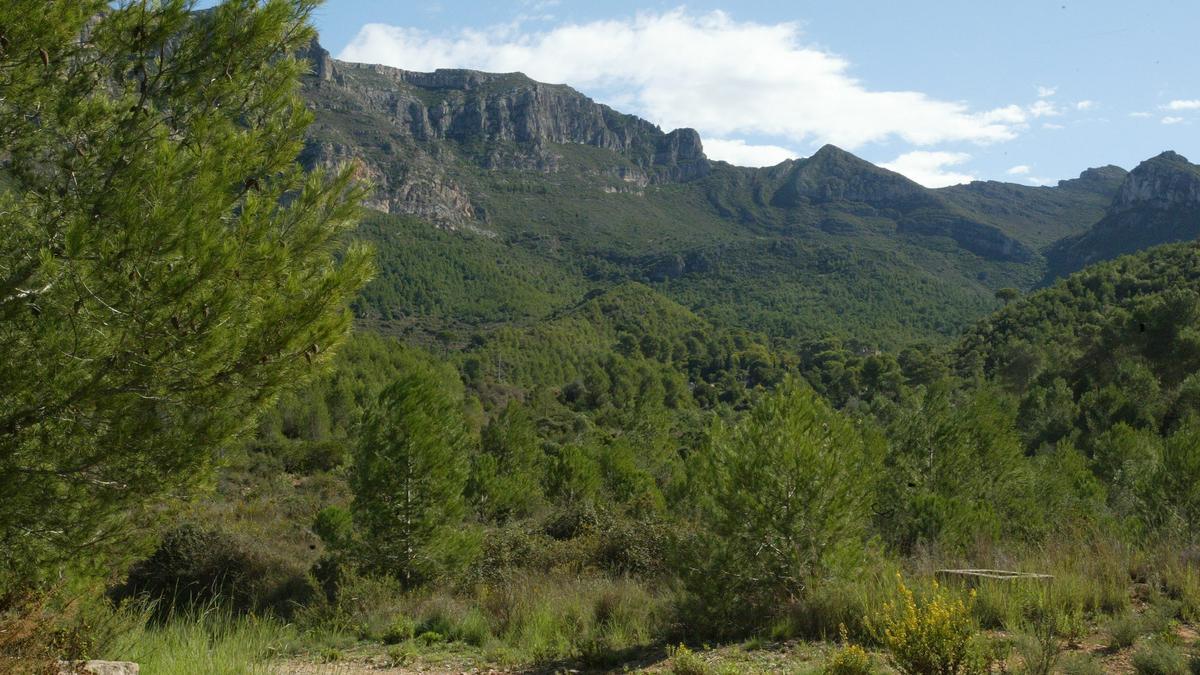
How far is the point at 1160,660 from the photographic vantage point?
4.60 m

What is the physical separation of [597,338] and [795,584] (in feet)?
294

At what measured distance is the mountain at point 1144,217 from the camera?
125188 millimetres

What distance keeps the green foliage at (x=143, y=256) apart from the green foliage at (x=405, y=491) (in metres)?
9.05

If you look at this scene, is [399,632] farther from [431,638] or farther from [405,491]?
[405,491]

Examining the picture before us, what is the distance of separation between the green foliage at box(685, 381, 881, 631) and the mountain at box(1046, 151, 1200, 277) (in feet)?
484

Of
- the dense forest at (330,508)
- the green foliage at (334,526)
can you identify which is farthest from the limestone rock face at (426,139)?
the dense forest at (330,508)

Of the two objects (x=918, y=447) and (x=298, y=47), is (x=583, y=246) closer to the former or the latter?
(x=918, y=447)

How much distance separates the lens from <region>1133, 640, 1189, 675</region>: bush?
14.7 ft

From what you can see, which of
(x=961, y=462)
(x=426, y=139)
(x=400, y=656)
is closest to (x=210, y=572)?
(x=400, y=656)

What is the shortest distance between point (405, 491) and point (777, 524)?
8410 mm

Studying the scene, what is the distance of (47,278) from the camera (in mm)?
3410

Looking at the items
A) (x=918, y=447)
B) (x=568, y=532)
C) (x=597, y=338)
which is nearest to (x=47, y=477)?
(x=568, y=532)

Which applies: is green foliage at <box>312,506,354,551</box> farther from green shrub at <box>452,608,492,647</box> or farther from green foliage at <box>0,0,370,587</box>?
green foliage at <box>0,0,370,587</box>

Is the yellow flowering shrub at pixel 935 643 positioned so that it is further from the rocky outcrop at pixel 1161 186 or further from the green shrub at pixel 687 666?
the rocky outcrop at pixel 1161 186
